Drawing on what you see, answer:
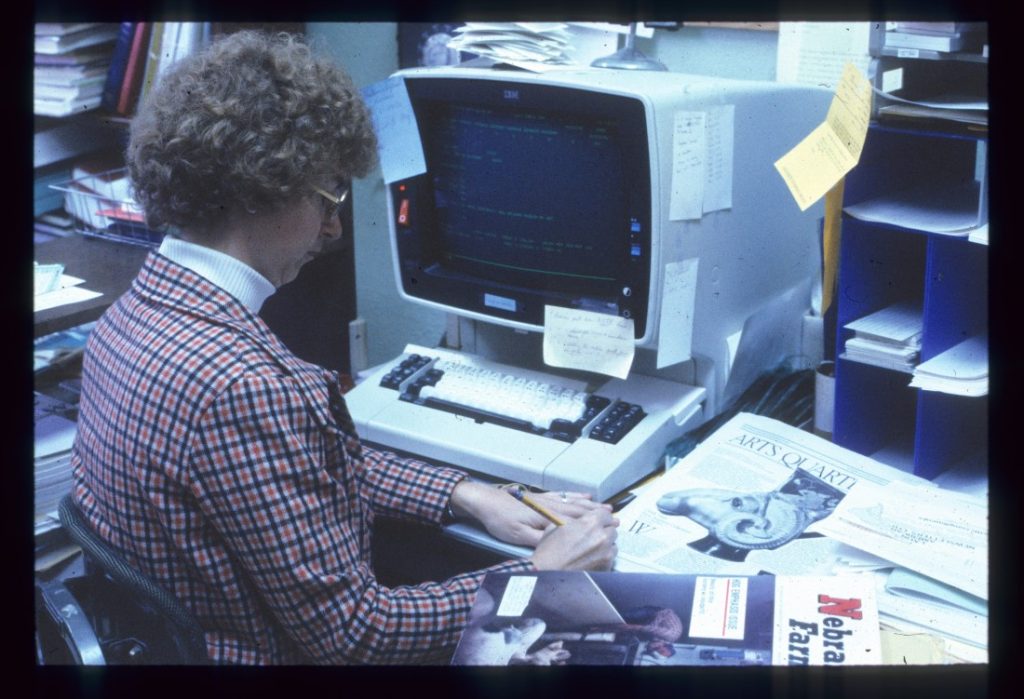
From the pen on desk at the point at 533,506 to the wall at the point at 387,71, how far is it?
83 cm

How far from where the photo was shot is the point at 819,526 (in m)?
1.21

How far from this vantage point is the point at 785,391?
160cm

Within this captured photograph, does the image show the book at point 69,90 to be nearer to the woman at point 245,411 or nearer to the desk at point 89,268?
the desk at point 89,268

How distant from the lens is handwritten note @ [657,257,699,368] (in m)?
1.43

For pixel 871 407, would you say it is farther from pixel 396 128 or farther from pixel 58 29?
pixel 58 29

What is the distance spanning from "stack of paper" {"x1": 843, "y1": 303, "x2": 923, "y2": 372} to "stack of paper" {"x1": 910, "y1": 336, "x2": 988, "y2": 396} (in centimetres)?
3

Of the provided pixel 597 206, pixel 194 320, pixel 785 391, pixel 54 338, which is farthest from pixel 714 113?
pixel 54 338

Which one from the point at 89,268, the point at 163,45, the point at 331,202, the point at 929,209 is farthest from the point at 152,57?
the point at 929,209

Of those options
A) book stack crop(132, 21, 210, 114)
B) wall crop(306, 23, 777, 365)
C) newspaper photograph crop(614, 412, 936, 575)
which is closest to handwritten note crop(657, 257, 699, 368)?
newspaper photograph crop(614, 412, 936, 575)

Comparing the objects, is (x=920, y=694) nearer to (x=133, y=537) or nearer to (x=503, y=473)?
(x=503, y=473)

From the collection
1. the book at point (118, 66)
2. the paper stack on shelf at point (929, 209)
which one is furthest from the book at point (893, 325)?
the book at point (118, 66)

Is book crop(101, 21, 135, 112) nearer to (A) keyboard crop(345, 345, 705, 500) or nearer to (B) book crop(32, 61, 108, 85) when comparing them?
(B) book crop(32, 61, 108, 85)

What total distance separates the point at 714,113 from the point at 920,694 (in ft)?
2.47

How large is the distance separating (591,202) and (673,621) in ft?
1.92
